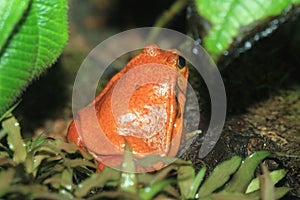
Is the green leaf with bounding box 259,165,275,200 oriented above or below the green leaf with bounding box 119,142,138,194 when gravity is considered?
above

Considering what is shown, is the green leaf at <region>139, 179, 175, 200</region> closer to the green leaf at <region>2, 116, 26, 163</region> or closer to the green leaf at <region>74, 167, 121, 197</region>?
the green leaf at <region>74, 167, 121, 197</region>

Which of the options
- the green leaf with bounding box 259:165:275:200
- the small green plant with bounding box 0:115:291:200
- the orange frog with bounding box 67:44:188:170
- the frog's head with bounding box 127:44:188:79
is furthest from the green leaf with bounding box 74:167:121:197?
the frog's head with bounding box 127:44:188:79

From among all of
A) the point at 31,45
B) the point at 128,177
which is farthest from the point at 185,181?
the point at 31,45

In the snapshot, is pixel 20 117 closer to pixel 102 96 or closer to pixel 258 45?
pixel 102 96

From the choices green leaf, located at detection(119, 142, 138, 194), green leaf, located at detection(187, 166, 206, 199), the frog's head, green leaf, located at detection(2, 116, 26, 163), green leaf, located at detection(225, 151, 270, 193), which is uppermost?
the frog's head

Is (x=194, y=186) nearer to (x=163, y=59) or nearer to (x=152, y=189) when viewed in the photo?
(x=152, y=189)

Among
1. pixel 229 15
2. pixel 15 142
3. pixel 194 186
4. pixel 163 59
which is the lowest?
pixel 15 142

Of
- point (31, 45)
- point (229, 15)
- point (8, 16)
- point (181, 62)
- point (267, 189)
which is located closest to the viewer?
point (229, 15)
